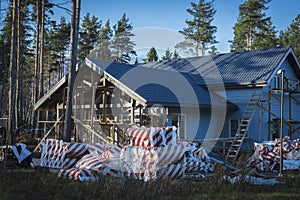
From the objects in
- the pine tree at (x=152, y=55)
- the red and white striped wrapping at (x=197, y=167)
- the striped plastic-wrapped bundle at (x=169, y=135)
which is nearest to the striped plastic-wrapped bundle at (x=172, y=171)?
the striped plastic-wrapped bundle at (x=169, y=135)

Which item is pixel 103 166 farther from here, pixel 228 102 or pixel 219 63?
pixel 219 63

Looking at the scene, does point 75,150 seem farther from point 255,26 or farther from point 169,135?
point 255,26

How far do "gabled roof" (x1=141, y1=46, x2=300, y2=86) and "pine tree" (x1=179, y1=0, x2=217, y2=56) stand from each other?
23684 millimetres

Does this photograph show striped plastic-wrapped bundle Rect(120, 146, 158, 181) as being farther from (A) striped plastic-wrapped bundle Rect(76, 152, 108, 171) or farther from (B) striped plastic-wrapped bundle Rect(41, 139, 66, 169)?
(B) striped plastic-wrapped bundle Rect(41, 139, 66, 169)

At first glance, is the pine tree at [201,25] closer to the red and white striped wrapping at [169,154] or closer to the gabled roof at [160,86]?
the gabled roof at [160,86]

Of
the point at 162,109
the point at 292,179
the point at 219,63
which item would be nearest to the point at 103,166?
the point at 292,179

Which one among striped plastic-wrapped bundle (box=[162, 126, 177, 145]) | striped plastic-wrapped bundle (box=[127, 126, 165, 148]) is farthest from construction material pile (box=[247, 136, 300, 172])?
striped plastic-wrapped bundle (box=[127, 126, 165, 148])

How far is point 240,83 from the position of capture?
2395cm

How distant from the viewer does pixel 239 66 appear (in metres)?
26.5

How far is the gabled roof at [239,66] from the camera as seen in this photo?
79.4 ft

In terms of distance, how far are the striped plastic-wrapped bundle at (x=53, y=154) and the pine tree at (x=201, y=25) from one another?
41045mm

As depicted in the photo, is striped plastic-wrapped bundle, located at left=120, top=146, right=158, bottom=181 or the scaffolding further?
the scaffolding

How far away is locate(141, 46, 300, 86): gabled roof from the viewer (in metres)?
24.2

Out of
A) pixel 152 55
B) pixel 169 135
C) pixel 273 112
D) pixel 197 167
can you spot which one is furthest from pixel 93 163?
pixel 152 55
